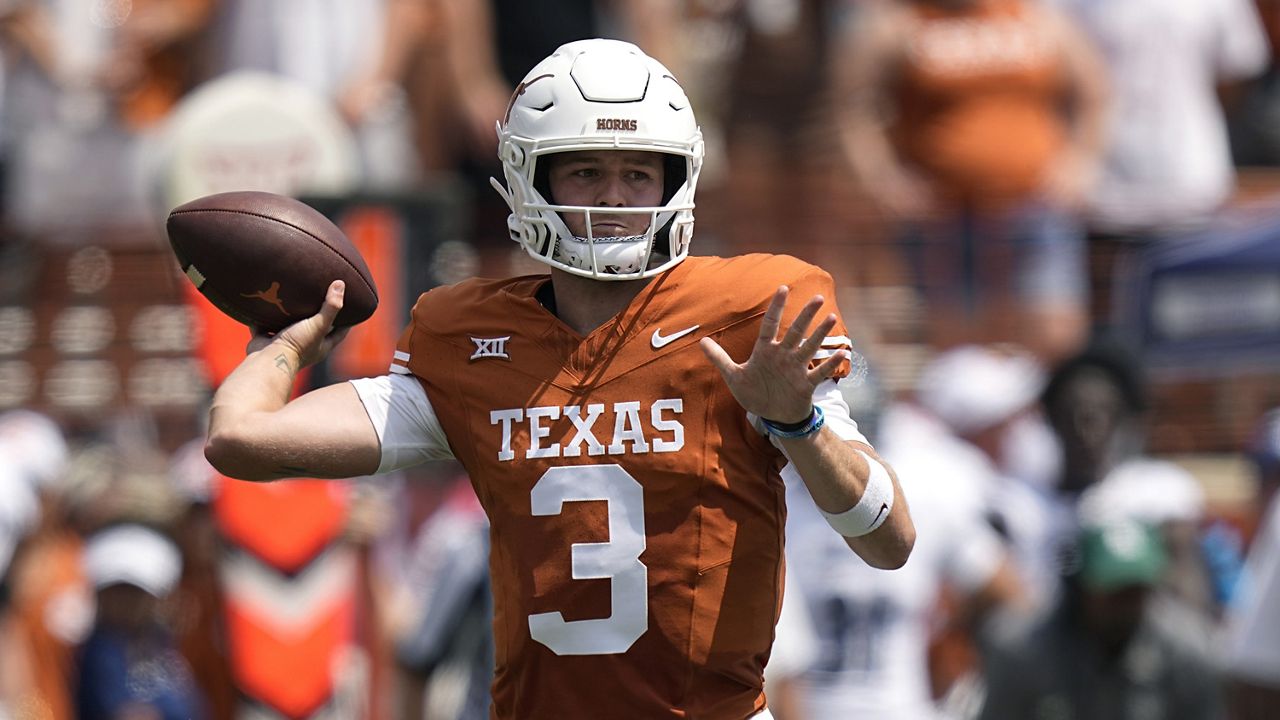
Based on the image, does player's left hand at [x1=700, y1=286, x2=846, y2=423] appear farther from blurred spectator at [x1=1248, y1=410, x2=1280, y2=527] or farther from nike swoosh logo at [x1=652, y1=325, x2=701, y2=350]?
blurred spectator at [x1=1248, y1=410, x2=1280, y2=527]

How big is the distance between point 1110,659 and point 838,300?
2.48m

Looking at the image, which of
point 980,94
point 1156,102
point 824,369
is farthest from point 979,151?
point 824,369

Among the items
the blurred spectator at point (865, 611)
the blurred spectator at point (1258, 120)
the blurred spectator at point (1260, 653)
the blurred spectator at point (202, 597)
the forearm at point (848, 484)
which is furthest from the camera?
the blurred spectator at point (1258, 120)

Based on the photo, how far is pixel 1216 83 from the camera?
10.6 metres

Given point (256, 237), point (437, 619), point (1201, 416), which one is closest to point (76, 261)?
point (437, 619)

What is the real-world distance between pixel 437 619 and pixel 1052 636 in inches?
80.1

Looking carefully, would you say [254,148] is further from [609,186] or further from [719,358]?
[719,358]

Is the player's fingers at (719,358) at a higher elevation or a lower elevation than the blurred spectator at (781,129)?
higher

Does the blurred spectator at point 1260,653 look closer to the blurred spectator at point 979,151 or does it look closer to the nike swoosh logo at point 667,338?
the nike swoosh logo at point 667,338

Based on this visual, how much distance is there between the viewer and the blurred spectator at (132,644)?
24.4 ft

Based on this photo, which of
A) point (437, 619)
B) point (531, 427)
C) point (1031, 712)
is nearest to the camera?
point (531, 427)

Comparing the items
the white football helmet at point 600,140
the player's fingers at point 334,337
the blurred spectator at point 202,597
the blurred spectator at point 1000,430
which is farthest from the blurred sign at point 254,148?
the white football helmet at point 600,140

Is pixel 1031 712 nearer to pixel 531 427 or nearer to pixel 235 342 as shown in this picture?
pixel 235 342

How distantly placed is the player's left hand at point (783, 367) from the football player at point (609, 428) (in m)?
0.04
